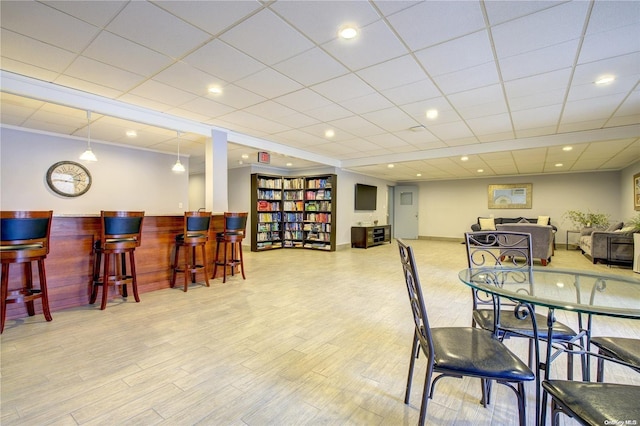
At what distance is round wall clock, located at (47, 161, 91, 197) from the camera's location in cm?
531

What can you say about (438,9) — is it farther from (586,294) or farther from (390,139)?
(390,139)

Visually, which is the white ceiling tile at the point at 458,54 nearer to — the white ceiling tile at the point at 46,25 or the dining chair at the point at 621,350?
the dining chair at the point at 621,350

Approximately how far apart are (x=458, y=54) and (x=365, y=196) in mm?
6883

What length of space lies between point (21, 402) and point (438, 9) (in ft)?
11.9

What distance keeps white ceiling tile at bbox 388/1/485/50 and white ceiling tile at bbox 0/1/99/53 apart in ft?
7.94

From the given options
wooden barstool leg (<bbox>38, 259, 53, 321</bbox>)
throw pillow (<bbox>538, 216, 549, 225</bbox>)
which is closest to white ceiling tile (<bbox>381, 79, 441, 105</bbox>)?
wooden barstool leg (<bbox>38, 259, 53, 321</bbox>)

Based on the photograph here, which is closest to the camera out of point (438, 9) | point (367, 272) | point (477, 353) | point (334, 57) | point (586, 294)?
point (477, 353)

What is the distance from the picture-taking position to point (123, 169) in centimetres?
621

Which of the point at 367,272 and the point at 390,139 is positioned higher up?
the point at 390,139

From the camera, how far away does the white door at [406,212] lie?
11.6 metres

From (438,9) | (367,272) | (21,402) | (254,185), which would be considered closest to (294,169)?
(254,185)

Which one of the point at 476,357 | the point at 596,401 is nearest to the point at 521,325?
the point at 476,357

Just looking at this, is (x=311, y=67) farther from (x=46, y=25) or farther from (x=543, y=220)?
(x=543, y=220)

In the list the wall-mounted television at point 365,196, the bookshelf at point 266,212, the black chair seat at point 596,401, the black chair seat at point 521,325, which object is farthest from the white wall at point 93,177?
the black chair seat at point 596,401
